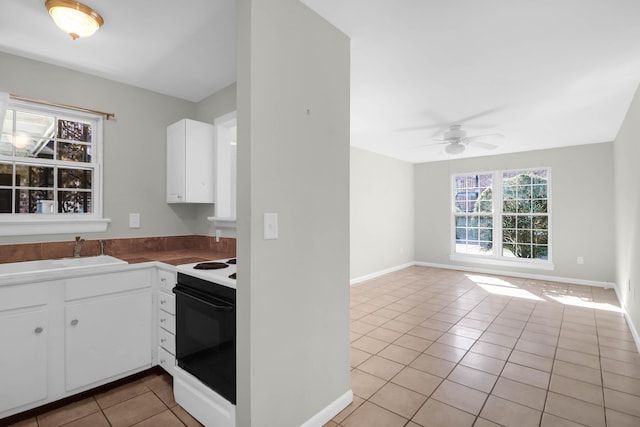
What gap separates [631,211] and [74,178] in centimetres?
557

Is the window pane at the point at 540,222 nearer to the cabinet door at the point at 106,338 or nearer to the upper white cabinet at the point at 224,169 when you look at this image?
the upper white cabinet at the point at 224,169

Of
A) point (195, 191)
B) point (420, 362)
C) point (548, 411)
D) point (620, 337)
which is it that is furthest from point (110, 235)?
→ point (620, 337)

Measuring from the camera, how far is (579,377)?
244 centimetres

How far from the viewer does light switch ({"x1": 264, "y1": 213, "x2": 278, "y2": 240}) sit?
5.13ft

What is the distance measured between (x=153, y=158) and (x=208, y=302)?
195cm

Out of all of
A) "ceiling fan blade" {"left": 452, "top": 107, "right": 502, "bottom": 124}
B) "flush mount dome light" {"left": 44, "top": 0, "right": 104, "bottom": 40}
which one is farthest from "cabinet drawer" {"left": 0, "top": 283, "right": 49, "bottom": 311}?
"ceiling fan blade" {"left": 452, "top": 107, "right": 502, "bottom": 124}

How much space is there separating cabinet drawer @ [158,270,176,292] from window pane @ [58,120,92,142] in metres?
1.44

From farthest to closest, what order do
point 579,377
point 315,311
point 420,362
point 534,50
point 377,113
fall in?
point 377,113
point 420,362
point 579,377
point 534,50
point 315,311

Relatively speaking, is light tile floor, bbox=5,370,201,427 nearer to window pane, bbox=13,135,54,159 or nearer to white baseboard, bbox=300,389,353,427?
white baseboard, bbox=300,389,353,427

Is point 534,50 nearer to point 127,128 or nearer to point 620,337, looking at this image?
point 620,337

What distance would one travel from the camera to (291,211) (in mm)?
1699

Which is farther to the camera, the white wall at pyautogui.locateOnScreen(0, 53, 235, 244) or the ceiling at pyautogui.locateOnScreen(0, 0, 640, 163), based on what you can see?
the white wall at pyautogui.locateOnScreen(0, 53, 235, 244)

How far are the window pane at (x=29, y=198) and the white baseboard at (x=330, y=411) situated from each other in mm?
2627

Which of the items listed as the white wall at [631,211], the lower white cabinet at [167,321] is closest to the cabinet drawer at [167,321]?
the lower white cabinet at [167,321]
